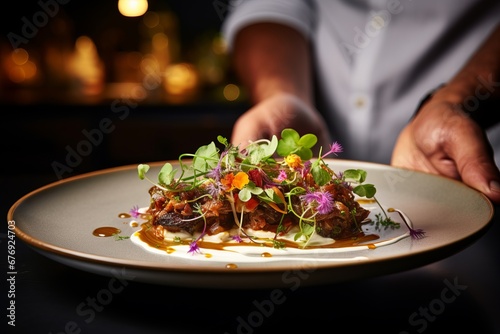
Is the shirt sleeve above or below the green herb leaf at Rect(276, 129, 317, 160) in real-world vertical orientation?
above

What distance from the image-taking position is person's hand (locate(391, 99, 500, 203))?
122 cm

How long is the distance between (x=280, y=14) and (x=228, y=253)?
4.57 ft

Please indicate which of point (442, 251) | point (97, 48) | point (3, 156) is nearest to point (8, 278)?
point (442, 251)

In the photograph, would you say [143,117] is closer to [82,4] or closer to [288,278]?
[82,4]

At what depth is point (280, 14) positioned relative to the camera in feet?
7.16

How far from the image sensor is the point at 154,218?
43.3 inches

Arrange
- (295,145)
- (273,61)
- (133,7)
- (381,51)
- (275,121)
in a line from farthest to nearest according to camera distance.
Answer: (133,7), (273,61), (381,51), (275,121), (295,145)

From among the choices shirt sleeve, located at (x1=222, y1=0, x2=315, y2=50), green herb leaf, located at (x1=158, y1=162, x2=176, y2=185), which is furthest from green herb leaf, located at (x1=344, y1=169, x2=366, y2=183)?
shirt sleeve, located at (x1=222, y1=0, x2=315, y2=50)

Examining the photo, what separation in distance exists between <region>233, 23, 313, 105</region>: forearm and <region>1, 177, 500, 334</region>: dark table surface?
120 cm

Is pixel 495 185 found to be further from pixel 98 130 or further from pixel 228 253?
pixel 98 130

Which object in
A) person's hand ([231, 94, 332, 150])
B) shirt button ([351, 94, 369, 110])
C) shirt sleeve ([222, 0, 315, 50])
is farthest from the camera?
shirt sleeve ([222, 0, 315, 50])

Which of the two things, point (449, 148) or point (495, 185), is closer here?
point (495, 185)

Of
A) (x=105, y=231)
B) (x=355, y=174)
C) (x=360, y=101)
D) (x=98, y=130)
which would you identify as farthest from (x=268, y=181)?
(x=98, y=130)

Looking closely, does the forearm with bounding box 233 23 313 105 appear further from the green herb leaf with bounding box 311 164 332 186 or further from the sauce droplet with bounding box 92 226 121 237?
the sauce droplet with bounding box 92 226 121 237
